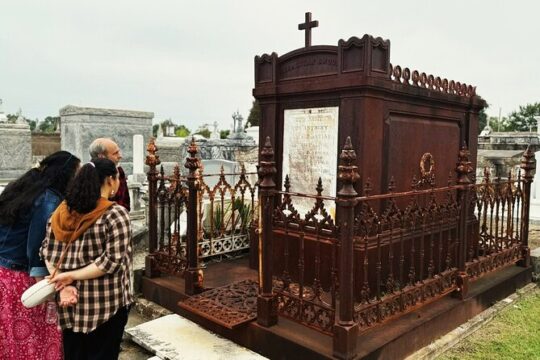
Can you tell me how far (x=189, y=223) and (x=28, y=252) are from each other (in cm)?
158

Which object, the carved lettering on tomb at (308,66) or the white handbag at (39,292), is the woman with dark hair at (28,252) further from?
the carved lettering on tomb at (308,66)

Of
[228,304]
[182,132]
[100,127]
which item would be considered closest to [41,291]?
[228,304]

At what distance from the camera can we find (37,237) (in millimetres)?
2732

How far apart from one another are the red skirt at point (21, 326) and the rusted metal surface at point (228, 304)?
107 centimetres

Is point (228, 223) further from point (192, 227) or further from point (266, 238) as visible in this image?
point (266, 238)

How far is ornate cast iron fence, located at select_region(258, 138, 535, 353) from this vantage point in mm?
2971

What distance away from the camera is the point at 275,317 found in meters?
3.43

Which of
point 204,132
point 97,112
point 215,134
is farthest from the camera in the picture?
point 204,132

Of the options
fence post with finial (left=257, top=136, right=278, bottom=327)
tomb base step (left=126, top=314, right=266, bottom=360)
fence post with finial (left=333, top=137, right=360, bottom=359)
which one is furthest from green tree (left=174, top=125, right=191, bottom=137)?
fence post with finial (left=333, top=137, right=360, bottom=359)

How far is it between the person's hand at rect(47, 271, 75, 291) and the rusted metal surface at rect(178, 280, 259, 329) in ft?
4.27

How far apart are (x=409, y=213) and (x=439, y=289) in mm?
859

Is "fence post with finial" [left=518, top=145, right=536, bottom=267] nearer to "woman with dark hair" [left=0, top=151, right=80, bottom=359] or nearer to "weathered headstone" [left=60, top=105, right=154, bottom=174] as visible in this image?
"woman with dark hair" [left=0, top=151, right=80, bottom=359]

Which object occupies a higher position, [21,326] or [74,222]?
[74,222]

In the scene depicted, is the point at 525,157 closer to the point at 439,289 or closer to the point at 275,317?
the point at 439,289
